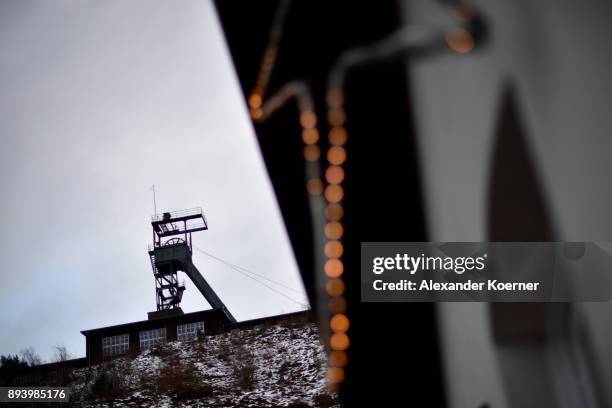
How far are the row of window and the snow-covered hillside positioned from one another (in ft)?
18.8

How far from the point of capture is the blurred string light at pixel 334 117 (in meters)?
2.05

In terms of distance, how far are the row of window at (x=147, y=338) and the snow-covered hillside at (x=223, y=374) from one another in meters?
5.74

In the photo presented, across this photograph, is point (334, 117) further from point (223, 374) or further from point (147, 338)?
point (147, 338)

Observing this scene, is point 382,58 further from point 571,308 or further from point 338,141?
point 571,308

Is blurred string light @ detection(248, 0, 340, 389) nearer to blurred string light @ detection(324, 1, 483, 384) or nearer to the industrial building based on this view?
blurred string light @ detection(324, 1, 483, 384)

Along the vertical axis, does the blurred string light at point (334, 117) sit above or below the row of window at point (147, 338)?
above

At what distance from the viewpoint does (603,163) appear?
6.93ft

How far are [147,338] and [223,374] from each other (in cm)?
1333

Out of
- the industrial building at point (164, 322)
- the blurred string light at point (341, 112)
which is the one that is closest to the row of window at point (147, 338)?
the industrial building at point (164, 322)

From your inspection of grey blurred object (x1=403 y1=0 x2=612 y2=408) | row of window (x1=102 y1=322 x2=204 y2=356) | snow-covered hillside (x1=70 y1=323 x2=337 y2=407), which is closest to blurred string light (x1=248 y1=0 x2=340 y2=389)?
grey blurred object (x1=403 y1=0 x2=612 y2=408)

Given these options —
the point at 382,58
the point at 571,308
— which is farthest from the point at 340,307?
the point at 382,58

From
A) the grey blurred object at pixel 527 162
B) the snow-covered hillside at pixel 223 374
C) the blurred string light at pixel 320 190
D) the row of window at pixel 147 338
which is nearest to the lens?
the grey blurred object at pixel 527 162

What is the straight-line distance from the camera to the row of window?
32019 mm

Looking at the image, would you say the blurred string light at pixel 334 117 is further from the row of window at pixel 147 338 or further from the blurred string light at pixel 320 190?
the row of window at pixel 147 338
